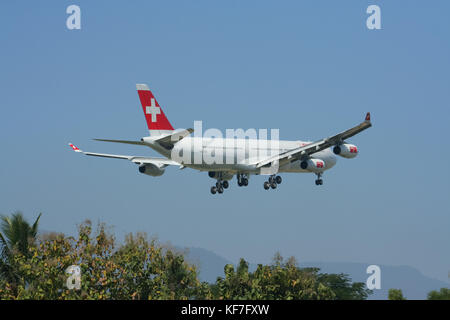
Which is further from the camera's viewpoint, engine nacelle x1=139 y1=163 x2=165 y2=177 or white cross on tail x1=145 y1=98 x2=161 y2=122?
engine nacelle x1=139 y1=163 x2=165 y2=177

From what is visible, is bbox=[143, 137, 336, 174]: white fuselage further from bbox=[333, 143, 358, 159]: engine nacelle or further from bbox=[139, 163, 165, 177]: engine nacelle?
bbox=[333, 143, 358, 159]: engine nacelle

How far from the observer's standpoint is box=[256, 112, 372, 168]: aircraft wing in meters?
61.6

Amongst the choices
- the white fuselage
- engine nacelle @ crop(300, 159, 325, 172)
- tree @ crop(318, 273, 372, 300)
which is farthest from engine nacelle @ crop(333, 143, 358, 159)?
tree @ crop(318, 273, 372, 300)

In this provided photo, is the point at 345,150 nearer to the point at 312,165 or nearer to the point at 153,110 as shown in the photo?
the point at 312,165

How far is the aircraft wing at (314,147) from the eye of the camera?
202 ft

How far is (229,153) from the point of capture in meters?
69.5

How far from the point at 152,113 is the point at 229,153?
27.3 ft

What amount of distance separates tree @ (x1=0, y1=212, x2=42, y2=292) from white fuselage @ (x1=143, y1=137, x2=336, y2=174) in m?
11.6

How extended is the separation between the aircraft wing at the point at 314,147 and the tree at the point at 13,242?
75.6 ft

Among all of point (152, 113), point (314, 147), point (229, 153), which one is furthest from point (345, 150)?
point (152, 113)
